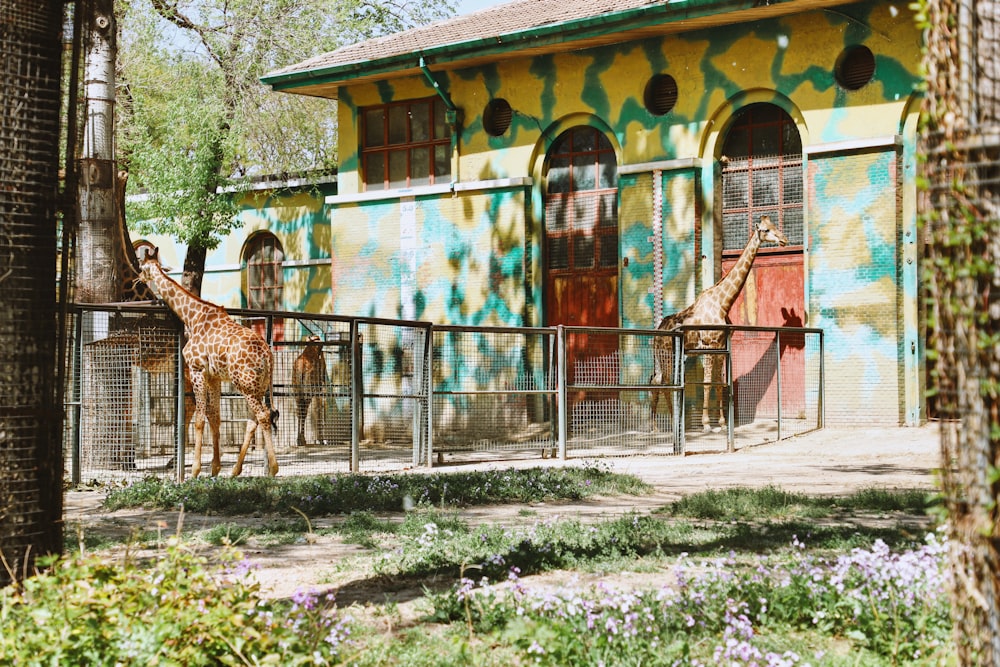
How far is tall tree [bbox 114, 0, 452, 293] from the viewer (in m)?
24.5

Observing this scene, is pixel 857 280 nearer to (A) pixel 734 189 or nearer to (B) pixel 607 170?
(A) pixel 734 189

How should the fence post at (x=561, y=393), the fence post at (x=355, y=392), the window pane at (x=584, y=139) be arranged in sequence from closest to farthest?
1. the fence post at (x=355, y=392)
2. the fence post at (x=561, y=393)
3. the window pane at (x=584, y=139)

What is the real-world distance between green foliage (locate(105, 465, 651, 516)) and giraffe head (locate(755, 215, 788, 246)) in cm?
771

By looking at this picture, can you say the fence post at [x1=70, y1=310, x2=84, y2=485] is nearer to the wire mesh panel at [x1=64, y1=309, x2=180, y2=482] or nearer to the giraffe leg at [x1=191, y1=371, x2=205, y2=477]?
the wire mesh panel at [x1=64, y1=309, x2=180, y2=482]

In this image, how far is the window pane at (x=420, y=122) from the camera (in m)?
23.1

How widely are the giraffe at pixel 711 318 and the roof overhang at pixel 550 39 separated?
3.23 meters

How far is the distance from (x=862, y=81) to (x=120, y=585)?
16.0 m

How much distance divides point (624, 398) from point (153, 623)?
12792 mm

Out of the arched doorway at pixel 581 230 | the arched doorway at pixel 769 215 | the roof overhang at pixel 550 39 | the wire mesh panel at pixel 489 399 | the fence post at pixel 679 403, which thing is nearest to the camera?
the wire mesh panel at pixel 489 399

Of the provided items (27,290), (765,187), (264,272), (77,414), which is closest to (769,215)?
(765,187)

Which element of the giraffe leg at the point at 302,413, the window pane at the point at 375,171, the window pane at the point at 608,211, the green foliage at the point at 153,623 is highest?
the window pane at the point at 375,171

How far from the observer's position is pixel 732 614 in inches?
214

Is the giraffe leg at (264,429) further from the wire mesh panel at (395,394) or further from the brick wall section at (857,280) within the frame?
the brick wall section at (857,280)

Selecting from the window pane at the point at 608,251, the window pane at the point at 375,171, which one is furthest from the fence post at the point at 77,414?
the window pane at the point at 375,171
